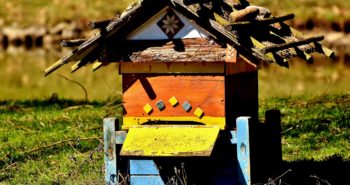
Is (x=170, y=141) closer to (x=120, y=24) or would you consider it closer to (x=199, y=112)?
(x=199, y=112)

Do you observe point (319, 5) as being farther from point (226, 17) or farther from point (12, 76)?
point (226, 17)

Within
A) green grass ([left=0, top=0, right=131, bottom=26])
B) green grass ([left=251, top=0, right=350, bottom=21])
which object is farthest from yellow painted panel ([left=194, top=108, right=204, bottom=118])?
green grass ([left=0, top=0, right=131, bottom=26])

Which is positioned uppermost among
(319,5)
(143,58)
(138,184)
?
(319,5)

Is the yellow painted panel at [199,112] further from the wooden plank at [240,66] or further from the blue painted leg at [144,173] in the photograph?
the blue painted leg at [144,173]

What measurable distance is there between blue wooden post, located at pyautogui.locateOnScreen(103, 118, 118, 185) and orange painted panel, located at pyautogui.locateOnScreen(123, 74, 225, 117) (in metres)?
0.14

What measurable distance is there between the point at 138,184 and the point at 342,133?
3.64 metres

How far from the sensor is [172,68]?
7324 millimetres

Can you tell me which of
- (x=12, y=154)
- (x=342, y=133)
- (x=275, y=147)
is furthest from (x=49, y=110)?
(x=275, y=147)

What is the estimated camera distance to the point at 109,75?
19.8 m

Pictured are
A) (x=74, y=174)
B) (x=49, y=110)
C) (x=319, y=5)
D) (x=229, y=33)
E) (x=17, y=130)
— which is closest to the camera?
(x=229, y=33)

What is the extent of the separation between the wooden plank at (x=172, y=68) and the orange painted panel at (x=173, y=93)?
34 mm

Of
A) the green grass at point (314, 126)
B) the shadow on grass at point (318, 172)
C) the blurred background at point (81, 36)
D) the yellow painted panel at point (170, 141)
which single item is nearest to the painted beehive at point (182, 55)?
the yellow painted panel at point (170, 141)

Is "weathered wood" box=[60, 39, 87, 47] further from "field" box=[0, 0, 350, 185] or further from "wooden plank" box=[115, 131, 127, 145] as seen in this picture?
"field" box=[0, 0, 350, 185]

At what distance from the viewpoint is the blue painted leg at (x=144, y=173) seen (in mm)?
7387
